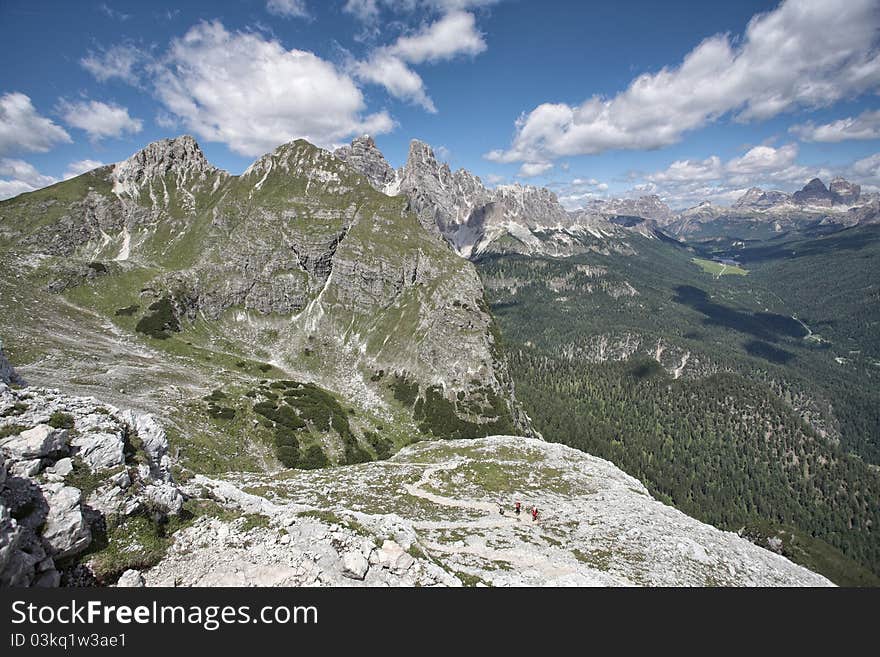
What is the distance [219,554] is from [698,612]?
23.5 metres

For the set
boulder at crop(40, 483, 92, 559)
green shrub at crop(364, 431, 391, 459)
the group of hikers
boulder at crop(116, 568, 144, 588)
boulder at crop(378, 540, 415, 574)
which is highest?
boulder at crop(40, 483, 92, 559)

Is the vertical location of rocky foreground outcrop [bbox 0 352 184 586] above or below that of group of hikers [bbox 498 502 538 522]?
above

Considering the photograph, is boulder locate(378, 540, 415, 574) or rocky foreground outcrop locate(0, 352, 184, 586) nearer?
rocky foreground outcrop locate(0, 352, 184, 586)

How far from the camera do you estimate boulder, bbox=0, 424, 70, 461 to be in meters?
19.1

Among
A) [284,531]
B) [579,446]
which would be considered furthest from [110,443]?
[579,446]

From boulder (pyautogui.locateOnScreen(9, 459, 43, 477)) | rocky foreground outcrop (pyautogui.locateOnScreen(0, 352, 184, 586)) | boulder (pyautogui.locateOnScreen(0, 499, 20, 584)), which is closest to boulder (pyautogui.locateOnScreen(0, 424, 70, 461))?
rocky foreground outcrop (pyautogui.locateOnScreen(0, 352, 184, 586))

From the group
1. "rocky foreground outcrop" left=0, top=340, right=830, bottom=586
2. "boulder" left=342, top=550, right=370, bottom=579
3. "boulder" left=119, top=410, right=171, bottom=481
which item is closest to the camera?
"rocky foreground outcrop" left=0, top=340, right=830, bottom=586

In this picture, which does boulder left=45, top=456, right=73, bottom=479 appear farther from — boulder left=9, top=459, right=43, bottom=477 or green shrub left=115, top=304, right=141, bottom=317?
green shrub left=115, top=304, right=141, bottom=317

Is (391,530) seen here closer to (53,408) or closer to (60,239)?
(53,408)

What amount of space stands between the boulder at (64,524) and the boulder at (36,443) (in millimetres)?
2304

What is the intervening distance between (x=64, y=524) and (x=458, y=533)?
30045mm

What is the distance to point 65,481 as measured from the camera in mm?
19672

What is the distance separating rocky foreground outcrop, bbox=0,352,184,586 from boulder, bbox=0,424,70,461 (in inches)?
1.4

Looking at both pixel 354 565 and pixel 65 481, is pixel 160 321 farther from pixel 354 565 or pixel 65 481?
pixel 354 565
